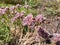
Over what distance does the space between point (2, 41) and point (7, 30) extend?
0.27 m

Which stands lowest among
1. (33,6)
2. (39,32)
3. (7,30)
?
(33,6)

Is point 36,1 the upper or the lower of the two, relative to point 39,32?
lower

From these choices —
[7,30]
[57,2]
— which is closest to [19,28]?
[7,30]

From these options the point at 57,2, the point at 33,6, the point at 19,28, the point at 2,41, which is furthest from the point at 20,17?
the point at 57,2

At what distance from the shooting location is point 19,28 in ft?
12.2

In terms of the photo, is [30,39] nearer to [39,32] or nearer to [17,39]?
[17,39]

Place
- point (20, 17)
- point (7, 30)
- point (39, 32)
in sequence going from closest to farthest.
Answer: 1. point (39, 32)
2. point (20, 17)
3. point (7, 30)

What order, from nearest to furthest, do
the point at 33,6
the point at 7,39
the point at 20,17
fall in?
the point at 20,17
the point at 7,39
the point at 33,6

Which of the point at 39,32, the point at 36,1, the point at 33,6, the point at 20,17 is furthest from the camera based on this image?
the point at 36,1

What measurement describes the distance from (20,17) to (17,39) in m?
0.33

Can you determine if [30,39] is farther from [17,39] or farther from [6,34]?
[6,34]

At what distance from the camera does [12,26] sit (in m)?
3.86

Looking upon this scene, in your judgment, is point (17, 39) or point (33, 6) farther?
point (33, 6)

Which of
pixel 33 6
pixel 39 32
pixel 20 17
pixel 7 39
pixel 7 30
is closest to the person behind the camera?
pixel 39 32
